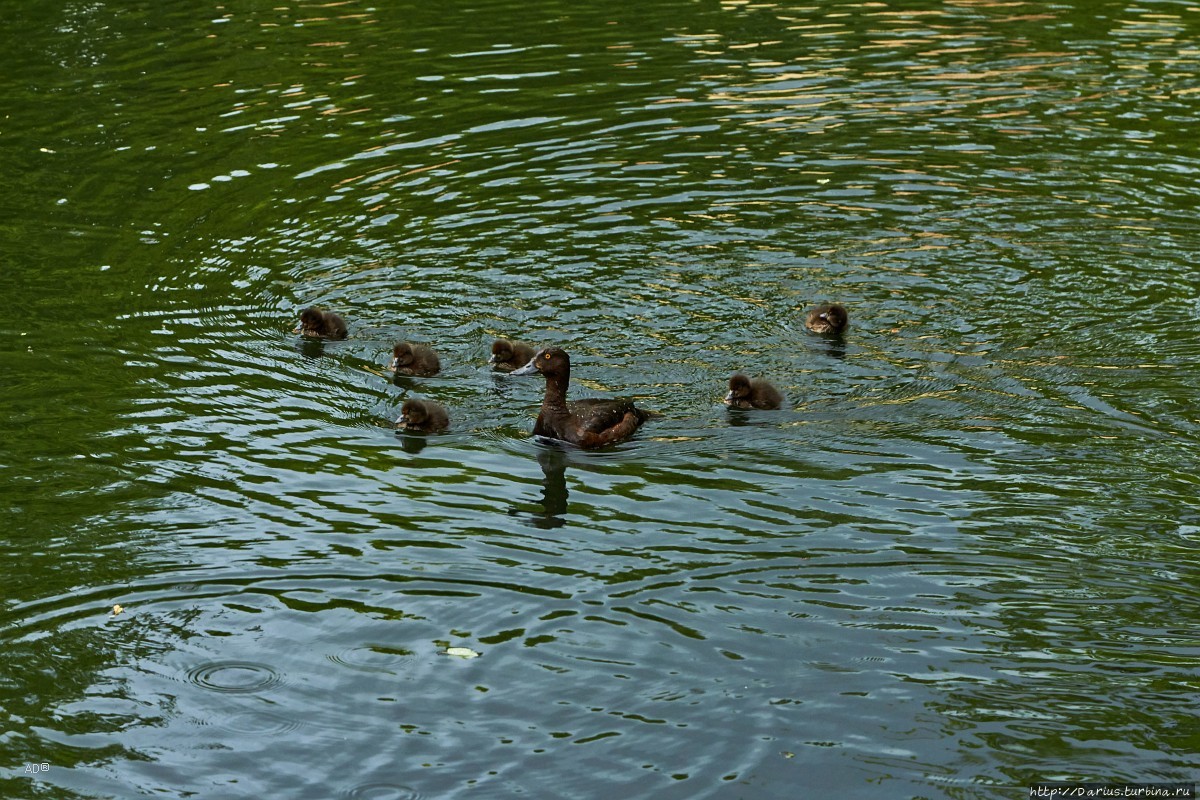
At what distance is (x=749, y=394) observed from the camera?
39.5 ft

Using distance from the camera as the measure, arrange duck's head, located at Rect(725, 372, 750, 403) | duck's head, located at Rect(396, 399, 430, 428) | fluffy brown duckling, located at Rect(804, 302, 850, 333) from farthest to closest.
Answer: fluffy brown duckling, located at Rect(804, 302, 850, 333) < duck's head, located at Rect(725, 372, 750, 403) < duck's head, located at Rect(396, 399, 430, 428)

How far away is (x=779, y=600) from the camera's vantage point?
9383 mm

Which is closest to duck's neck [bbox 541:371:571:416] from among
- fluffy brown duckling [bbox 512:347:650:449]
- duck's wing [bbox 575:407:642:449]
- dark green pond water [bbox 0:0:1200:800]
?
fluffy brown duckling [bbox 512:347:650:449]

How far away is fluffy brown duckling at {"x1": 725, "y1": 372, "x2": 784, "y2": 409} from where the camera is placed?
1204cm

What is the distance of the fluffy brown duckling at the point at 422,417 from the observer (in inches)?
470

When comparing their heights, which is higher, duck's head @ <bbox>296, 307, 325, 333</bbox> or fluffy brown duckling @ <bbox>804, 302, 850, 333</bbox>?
duck's head @ <bbox>296, 307, 325, 333</bbox>

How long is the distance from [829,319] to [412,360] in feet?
12.0

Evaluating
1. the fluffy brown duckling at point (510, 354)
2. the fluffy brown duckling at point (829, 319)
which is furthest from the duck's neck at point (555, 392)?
the fluffy brown duckling at point (829, 319)

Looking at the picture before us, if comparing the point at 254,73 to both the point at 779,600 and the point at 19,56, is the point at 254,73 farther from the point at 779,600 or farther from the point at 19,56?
the point at 779,600

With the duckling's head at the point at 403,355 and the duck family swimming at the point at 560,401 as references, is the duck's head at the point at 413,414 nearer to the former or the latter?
the duck family swimming at the point at 560,401

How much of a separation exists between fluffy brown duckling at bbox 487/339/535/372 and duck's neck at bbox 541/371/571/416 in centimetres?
77

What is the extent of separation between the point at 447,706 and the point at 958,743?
279 centimetres

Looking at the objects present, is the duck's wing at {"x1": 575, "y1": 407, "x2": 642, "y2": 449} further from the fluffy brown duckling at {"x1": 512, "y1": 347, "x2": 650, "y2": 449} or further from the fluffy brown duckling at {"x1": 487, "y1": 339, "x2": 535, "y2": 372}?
the fluffy brown duckling at {"x1": 487, "y1": 339, "x2": 535, "y2": 372}

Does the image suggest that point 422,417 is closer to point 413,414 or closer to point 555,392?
point 413,414
